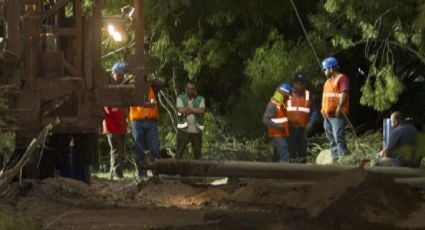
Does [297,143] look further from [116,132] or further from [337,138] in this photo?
[116,132]

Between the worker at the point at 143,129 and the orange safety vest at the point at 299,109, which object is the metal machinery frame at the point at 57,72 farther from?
the orange safety vest at the point at 299,109

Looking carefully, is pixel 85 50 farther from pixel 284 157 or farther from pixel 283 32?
pixel 283 32

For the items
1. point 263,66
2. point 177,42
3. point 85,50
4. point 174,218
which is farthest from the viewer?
point 177,42

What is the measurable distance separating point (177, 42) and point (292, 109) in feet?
17.0

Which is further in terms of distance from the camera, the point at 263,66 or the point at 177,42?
the point at 177,42

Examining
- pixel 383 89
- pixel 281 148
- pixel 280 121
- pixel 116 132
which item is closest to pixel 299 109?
pixel 280 121

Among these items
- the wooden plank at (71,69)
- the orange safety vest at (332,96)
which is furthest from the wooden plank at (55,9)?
the orange safety vest at (332,96)

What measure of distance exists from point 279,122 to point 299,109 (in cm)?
46

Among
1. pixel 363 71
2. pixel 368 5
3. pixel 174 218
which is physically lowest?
pixel 174 218

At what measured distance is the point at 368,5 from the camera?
1588 cm

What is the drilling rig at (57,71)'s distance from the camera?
33.8 feet

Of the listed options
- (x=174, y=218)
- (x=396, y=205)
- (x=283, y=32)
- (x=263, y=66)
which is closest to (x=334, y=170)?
(x=396, y=205)

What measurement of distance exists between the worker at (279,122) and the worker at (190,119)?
4.48 feet

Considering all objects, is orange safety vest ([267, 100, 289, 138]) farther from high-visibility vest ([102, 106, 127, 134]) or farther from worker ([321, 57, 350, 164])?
high-visibility vest ([102, 106, 127, 134])
